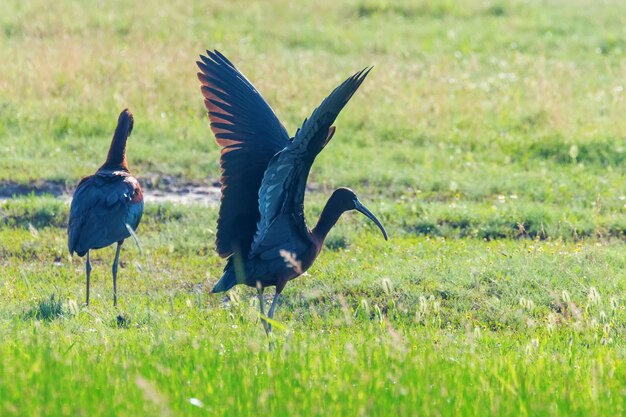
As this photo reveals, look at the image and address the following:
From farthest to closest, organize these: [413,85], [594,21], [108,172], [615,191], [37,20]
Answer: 1. [594,21]
2. [37,20]
3. [413,85]
4. [615,191]
5. [108,172]

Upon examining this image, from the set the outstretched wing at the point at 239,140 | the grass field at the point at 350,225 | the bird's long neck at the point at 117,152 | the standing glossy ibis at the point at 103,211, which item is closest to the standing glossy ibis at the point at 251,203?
the outstretched wing at the point at 239,140

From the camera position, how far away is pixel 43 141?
1262 centimetres

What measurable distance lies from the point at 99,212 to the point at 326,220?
1686 millimetres

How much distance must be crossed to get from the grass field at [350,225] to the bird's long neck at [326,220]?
1.81ft

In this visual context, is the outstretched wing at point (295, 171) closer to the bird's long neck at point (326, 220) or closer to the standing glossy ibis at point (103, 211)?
the bird's long neck at point (326, 220)

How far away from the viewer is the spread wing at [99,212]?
7805 millimetres

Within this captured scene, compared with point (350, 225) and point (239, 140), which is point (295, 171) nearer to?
point (239, 140)

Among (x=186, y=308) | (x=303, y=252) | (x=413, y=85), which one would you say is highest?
(x=413, y=85)

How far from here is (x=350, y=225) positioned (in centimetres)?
1001

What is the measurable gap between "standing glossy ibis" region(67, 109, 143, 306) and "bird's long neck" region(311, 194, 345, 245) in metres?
1.38

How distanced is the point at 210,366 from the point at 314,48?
1418 cm

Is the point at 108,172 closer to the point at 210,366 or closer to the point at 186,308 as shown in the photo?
the point at 186,308

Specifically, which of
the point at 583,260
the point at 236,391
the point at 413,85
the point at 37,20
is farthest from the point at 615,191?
the point at 37,20

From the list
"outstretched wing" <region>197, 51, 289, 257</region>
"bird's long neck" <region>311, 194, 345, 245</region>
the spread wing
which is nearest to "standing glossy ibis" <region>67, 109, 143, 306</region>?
the spread wing
